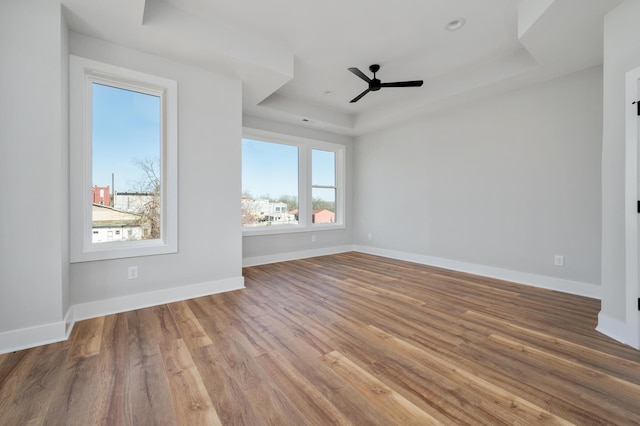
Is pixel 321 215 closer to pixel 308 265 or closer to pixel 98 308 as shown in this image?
pixel 308 265

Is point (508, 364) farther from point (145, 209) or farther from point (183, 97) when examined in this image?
point (183, 97)

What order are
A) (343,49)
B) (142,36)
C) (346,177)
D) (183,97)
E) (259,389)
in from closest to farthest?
(259,389) < (142,36) < (183,97) < (343,49) < (346,177)

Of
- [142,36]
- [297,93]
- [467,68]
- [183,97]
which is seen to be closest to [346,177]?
[297,93]

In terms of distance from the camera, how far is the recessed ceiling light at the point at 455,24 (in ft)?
9.18

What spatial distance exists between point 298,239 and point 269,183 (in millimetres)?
1246

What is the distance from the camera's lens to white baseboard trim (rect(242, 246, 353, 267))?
15.8ft

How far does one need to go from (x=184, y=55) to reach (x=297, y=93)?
6.67ft

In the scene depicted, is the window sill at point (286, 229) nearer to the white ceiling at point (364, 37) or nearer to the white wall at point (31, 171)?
the white ceiling at point (364, 37)

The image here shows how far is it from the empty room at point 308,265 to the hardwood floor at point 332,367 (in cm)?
2

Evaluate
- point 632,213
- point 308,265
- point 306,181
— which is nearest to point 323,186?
point 306,181

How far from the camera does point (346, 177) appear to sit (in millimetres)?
6203

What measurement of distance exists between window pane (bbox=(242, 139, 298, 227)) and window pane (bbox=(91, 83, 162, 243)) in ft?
6.20

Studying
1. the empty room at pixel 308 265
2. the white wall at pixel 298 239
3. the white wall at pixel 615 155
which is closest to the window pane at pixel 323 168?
the white wall at pixel 298 239

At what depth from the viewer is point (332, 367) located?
178cm
